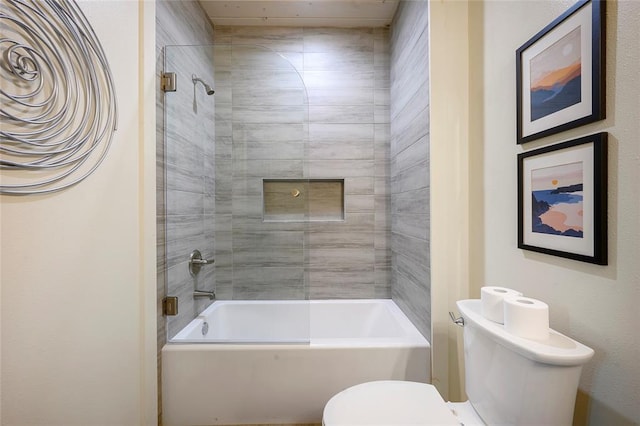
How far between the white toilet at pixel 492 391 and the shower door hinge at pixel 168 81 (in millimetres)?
1720

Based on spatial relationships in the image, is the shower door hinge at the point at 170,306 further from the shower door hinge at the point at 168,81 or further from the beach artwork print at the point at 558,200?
the beach artwork print at the point at 558,200

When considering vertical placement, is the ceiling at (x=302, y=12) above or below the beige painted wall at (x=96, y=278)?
above

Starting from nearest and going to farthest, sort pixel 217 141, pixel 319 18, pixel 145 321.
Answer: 1. pixel 145 321
2. pixel 217 141
3. pixel 319 18

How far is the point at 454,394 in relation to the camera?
1423mm

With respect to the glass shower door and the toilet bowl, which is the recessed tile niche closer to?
the glass shower door

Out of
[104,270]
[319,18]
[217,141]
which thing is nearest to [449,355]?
[104,270]

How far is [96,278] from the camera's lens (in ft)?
3.54

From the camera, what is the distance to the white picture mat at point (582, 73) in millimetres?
818

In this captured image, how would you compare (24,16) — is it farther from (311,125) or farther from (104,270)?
(311,125)

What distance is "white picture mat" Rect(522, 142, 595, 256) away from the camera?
816 mm

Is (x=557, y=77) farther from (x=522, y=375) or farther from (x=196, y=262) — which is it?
(x=196, y=262)

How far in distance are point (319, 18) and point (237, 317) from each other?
88.2 inches

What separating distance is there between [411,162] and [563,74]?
901 millimetres

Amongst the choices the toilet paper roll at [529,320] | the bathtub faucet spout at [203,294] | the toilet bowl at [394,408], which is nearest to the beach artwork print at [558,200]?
the toilet paper roll at [529,320]
